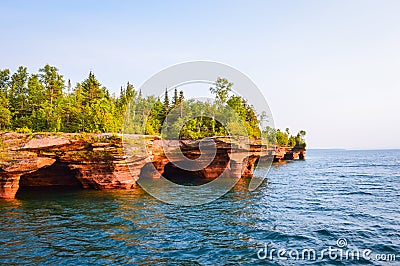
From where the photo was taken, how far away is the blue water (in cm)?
1186

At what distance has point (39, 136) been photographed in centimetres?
2289

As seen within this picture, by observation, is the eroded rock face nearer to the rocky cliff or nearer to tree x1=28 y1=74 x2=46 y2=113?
the rocky cliff

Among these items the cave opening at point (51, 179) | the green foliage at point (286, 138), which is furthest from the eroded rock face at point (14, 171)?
the green foliage at point (286, 138)

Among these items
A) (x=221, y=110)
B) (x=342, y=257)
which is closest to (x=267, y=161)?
(x=221, y=110)

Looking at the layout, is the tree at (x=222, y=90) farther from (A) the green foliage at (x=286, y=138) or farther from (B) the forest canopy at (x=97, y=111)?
(A) the green foliage at (x=286, y=138)

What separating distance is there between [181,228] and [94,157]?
1306 centimetres

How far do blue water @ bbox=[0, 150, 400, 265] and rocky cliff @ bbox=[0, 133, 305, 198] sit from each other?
7.96 feet

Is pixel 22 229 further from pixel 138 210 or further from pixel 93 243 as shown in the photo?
pixel 138 210

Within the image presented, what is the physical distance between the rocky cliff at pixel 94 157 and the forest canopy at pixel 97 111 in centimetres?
902

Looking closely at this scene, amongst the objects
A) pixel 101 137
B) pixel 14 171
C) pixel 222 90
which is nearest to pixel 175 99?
pixel 222 90

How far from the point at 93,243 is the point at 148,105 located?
168 ft

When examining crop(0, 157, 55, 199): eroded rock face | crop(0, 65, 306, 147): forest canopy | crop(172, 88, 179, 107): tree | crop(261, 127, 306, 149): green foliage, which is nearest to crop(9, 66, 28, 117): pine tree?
crop(0, 65, 306, 147): forest canopy

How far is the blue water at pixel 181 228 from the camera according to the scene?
11.9 m

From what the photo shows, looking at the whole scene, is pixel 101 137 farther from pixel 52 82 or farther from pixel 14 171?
pixel 52 82
